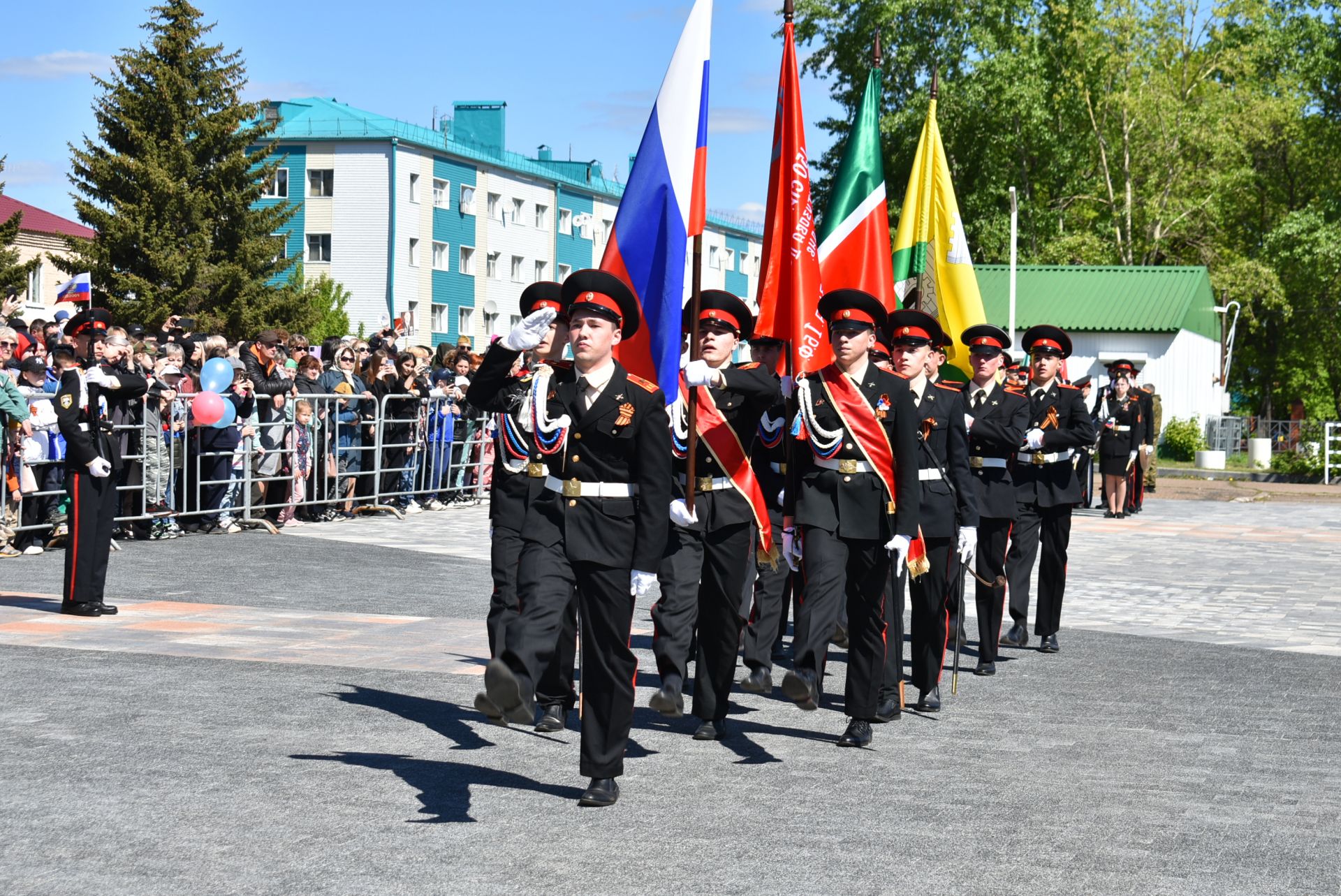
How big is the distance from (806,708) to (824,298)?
1929 mm

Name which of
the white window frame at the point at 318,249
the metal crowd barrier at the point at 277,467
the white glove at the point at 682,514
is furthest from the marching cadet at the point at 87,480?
the white window frame at the point at 318,249

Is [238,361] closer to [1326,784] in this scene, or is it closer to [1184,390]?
[1326,784]

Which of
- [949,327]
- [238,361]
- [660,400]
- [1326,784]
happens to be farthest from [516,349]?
[238,361]

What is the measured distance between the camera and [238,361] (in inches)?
704

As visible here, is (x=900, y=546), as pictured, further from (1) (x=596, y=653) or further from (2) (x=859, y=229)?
(2) (x=859, y=229)

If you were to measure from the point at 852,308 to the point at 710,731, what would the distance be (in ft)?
6.89

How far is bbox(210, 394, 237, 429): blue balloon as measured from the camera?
1659 cm

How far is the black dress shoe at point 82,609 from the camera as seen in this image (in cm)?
1145

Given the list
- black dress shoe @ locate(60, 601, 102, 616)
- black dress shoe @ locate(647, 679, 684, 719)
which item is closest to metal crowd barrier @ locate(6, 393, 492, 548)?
black dress shoe @ locate(60, 601, 102, 616)

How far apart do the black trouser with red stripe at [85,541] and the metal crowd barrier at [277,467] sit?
3.33 metres

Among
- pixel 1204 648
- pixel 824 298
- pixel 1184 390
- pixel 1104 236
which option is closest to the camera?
pixel 824 298

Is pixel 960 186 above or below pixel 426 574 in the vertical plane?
above

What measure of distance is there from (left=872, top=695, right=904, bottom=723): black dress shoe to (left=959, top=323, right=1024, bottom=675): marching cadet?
2.09 metres

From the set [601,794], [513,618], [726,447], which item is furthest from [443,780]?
[726,447]
